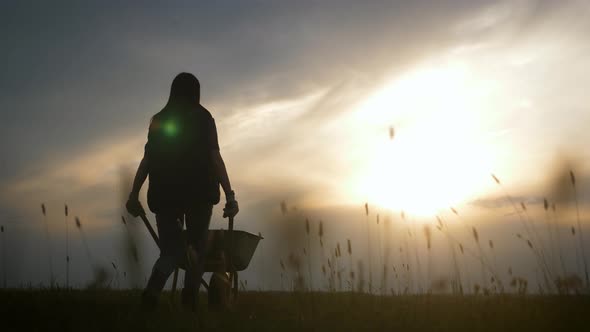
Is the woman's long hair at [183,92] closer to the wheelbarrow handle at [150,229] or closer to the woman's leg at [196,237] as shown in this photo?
the woman's leg at [196,237]

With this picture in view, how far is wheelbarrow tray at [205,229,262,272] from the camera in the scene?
6602 millimetres

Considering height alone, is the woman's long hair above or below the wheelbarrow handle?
above

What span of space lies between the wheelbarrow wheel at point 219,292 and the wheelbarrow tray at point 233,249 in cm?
11

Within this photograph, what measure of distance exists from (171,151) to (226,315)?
1.74 meters

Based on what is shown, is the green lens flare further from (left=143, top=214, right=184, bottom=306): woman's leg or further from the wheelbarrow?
the wheelbarrow

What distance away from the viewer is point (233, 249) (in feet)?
21.9

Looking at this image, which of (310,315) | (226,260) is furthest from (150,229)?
(310,315)

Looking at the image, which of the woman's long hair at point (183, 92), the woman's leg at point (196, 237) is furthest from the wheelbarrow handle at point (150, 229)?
the woman's long hair at point (183, 92)

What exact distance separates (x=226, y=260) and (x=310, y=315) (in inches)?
47.3

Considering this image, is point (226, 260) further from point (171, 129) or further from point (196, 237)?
point (171, 129)

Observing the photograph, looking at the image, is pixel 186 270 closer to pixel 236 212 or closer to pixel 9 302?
pixel 236 212

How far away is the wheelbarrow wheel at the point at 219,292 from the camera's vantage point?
21.4ft

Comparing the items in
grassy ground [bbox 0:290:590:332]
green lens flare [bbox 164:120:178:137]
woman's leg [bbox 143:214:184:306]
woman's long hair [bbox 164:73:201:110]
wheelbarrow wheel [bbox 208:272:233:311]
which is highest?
woman's long hair [bbox 164:73:201:110]

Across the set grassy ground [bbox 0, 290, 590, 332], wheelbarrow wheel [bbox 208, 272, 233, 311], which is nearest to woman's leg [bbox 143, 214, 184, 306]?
grassy ground [bbox 0, 290, 590, 332]
